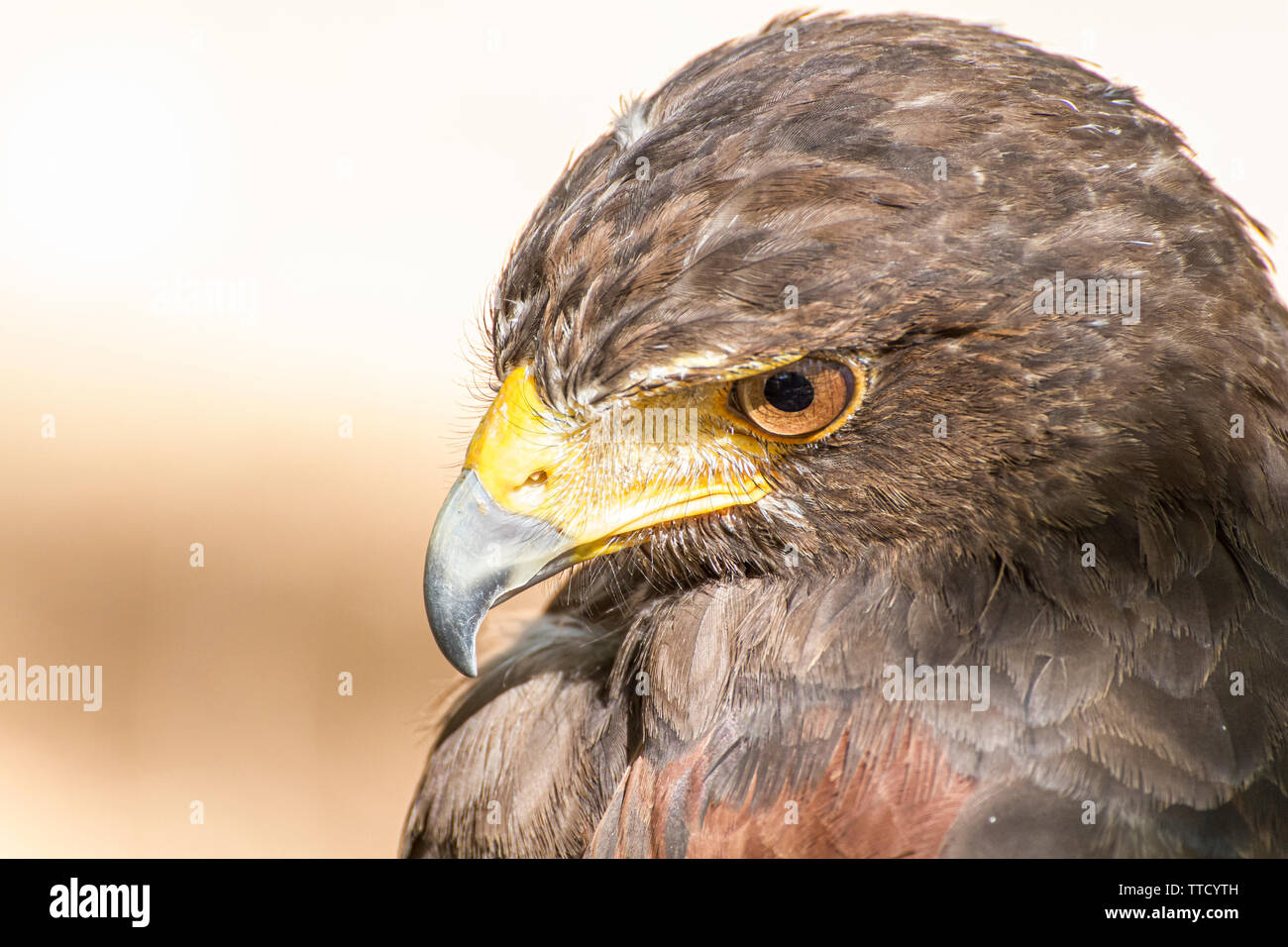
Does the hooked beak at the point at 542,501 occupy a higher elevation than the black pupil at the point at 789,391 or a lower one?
lower

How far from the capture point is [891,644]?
245cm

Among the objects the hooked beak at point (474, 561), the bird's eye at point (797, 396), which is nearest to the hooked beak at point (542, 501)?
the hooked beak at point (474, 561)

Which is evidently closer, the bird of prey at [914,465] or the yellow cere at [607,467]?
the bird of prey at [914,465]

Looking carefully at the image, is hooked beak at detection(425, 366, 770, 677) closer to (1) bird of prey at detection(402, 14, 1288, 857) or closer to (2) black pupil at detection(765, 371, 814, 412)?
(1) bird of prey at detection(402, 14, 1288, 857)

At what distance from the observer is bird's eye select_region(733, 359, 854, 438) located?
2336 millimetres

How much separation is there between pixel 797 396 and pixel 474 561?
2.77 ft

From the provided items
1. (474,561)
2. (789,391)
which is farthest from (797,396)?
(474,561)

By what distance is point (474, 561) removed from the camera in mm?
2588

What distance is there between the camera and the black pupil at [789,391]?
2.35m

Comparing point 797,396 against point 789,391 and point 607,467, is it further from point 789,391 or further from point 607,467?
point 607,467

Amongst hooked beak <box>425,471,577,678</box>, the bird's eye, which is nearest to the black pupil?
the bird's eye

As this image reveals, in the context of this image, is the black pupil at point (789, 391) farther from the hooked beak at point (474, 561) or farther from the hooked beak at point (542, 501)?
the hooked beak at point (474, 561)
